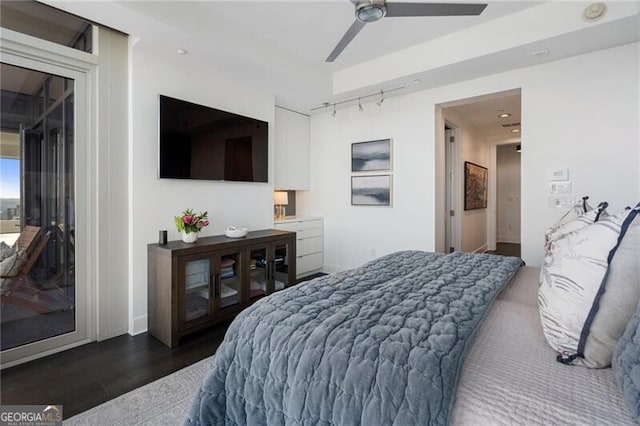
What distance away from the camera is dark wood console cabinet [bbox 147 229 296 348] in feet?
8.06

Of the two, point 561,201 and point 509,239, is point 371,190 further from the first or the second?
point 509,239

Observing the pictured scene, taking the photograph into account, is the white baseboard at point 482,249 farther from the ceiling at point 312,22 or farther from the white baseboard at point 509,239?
the ceiling at point 312,22

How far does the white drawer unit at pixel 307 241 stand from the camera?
14.0 ft

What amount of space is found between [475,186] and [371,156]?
269 centimetres

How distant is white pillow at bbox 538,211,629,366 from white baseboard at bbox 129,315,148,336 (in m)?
2.95

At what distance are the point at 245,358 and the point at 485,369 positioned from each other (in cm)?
77

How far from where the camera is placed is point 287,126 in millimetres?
4527

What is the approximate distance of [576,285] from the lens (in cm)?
92

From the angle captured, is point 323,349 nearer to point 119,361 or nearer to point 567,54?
point 119,361

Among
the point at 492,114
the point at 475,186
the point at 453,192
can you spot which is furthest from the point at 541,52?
the point at 475,186

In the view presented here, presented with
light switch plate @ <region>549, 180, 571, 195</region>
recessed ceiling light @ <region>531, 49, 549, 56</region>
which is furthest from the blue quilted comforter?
recessed ceiling light @ <region>531, 49, 549, 56</region>

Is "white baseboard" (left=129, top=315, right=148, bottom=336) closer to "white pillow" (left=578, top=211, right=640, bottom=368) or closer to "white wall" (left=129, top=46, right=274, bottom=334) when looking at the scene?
"white wall" (left=129, top=46, right=274, bottom=334)

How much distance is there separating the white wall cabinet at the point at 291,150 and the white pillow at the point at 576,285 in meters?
3.73

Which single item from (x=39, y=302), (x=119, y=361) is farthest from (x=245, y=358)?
(x=39, y=302)
